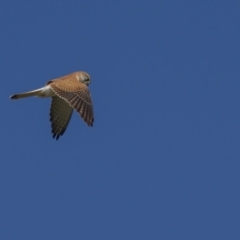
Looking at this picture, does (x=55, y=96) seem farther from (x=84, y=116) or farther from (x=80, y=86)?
(x=84, y=116)

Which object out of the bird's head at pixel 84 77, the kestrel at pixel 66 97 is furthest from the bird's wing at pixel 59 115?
the bird's head at pixel 84 77

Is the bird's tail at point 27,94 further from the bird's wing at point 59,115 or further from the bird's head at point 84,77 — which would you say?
the bird's head at point 84,77

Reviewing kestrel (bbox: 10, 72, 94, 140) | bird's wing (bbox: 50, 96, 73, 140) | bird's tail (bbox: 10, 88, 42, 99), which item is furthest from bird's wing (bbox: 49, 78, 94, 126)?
bird's wing (bbox: 50, 96, 73, 140)

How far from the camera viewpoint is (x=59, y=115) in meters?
23.1

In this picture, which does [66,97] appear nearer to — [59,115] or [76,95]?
[76,95]

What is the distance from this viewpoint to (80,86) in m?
21.9

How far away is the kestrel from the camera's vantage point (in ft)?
68.3

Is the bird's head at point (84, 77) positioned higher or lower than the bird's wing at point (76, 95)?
higher

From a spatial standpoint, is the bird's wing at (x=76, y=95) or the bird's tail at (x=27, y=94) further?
the bird's tail at (x=27, y=94)

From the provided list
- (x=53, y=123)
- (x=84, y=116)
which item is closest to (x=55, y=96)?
(x=53, y=123)

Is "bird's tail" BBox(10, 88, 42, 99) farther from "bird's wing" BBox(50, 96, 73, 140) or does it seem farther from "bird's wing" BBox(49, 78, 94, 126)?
"bird's wing" BBox(50, 96, 73, 140)

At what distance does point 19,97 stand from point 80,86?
4.55ft

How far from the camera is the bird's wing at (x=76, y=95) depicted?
67.7ft

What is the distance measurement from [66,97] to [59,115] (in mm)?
2128
